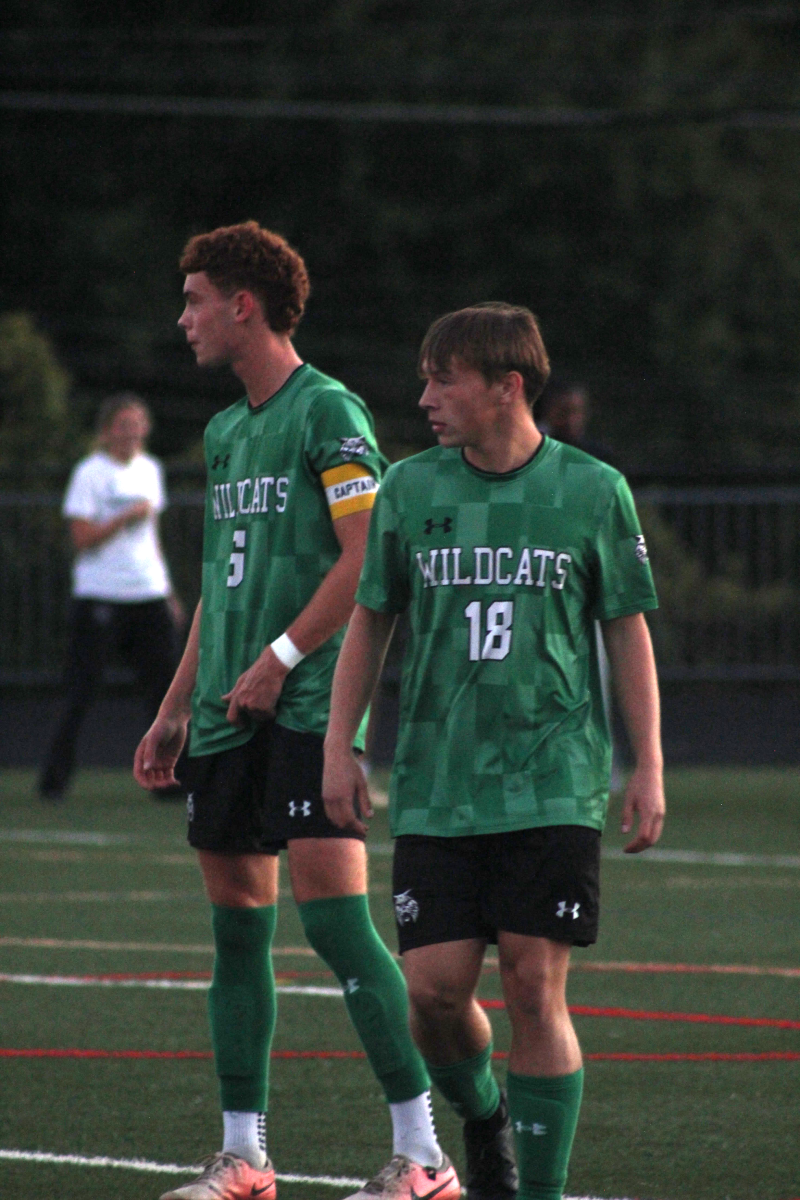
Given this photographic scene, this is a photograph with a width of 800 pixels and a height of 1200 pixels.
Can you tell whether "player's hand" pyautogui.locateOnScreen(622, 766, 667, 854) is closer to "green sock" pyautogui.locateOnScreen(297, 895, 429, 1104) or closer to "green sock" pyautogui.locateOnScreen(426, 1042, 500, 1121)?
"green sock" pyautogui.locateOnScreen(426, 1042, 500, 1121)

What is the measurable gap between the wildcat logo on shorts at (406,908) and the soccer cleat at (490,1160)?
0.57 m

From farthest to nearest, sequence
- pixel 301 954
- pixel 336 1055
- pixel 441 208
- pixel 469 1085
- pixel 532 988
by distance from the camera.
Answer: pixel 441 208
pixel 301 954
pixel 336 1055
pixel 469 1085
pixel 532 988

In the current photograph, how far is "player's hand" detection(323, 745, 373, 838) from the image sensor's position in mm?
4270

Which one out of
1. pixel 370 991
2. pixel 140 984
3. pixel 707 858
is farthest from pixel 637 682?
pixel 707 858

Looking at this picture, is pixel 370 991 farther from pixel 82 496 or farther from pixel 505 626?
pixel 82 496

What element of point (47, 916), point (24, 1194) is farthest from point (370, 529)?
point (47, 916)

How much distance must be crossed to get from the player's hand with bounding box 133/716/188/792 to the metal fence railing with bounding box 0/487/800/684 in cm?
1280

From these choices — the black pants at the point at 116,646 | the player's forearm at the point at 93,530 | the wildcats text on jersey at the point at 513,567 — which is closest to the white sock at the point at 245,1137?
the wildcats text on jersey at the point at 513,567

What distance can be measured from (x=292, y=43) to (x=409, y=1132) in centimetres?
3054

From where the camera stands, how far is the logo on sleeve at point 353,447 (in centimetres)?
473

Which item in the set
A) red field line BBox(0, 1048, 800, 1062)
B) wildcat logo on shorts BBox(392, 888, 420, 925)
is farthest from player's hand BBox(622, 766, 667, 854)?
red field line BBox(0, 1048, 800, 1062)

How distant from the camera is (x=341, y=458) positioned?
4.73 m

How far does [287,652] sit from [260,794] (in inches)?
13.3

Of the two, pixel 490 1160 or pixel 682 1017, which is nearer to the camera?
pixel 490 1160
